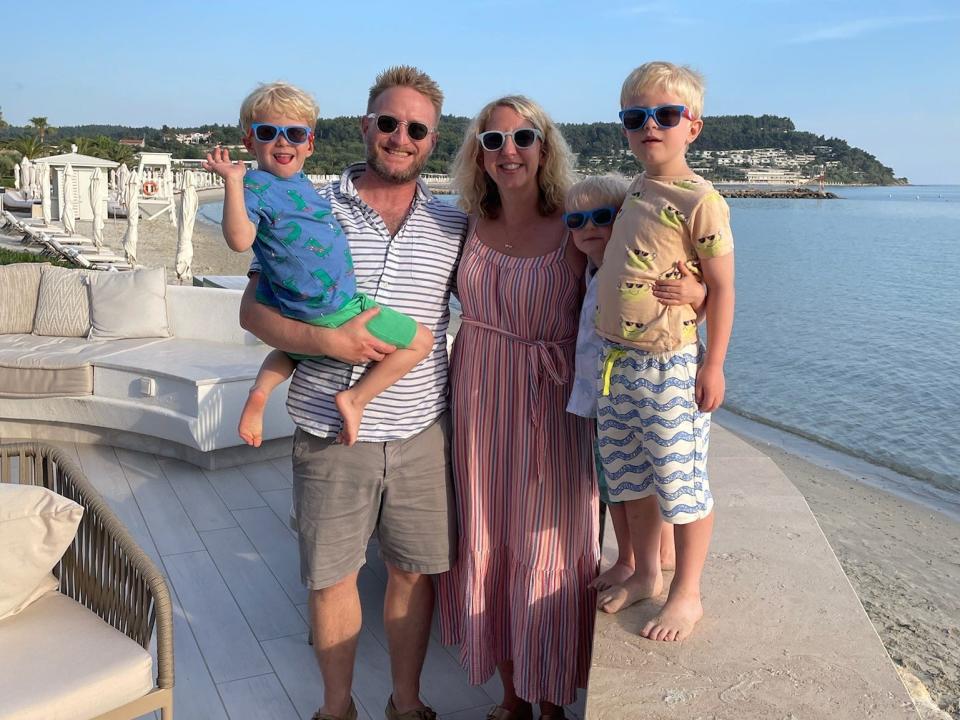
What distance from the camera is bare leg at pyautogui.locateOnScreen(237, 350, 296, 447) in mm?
2338

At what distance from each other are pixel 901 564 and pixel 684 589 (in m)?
4.59

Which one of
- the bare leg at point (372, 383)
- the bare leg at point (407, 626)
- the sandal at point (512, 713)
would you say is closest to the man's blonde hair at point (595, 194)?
the bare leg at point (372, 383)

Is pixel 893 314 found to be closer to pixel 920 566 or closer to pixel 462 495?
pixel 920 566

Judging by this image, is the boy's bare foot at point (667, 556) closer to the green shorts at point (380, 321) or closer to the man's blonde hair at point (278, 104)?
the green shorts at point (380, 321)

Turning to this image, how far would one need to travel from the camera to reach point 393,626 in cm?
250

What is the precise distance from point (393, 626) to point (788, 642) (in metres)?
1.10

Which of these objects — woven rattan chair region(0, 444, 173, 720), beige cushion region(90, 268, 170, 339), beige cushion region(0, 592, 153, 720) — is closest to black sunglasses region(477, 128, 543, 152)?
woven rattan chair region(0, 444, 173, 720)

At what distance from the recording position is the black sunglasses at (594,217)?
2197 millimetres

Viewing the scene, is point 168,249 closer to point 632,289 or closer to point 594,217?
point 594,217

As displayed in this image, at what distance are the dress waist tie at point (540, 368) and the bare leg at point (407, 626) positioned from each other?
1.65ft

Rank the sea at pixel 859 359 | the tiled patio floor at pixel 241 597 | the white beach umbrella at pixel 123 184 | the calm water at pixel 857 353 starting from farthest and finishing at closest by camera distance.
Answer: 1. the white beach umbrella at pixel 123 184
2. the calm water at pixel 857 353
3. the sea at pixel 859 359
4. the tiled patio floor at pixel 241 597

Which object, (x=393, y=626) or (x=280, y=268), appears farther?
(x=393, y=626)

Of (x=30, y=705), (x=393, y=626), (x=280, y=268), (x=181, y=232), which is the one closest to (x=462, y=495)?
(x=393, y=626)

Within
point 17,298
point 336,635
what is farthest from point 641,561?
point 17,298
